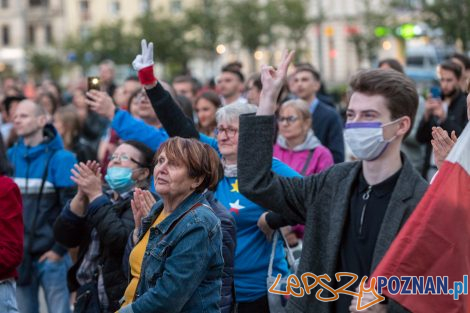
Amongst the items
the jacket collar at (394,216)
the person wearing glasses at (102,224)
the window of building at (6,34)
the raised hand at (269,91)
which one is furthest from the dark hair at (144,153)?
the window of building at (6,34)

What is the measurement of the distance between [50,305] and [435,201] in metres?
4.80

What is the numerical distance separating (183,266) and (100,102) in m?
2.68

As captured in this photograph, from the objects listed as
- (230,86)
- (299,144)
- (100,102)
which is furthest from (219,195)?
(230,86)

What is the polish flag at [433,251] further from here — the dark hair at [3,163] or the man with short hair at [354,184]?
the dark hair at [3,163]

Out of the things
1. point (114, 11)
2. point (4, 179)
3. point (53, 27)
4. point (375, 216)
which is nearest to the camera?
point (375, 216)

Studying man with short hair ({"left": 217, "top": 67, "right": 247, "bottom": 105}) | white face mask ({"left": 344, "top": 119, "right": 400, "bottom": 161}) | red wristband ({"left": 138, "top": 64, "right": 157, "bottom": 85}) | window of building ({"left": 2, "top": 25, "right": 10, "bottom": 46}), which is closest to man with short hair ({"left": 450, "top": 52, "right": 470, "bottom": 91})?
man with short hair ({"left": 217, "top": 67, "right": 247, "bottom": 105})

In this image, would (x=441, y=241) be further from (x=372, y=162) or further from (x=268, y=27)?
(x=268, y=27)

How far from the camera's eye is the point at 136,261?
188 inches

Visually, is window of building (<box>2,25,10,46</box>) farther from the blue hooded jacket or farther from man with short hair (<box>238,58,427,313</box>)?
man with short hair (<box>238,58,427,313</box>)

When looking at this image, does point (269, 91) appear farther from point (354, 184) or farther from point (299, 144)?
point (299, 144)

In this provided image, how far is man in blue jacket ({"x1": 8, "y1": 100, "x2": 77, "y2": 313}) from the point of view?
7512 mm

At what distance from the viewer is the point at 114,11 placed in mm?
86062

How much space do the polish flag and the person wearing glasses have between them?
7.95 ft

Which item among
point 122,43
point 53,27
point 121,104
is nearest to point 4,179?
point 121,104
